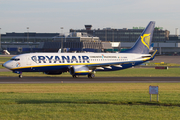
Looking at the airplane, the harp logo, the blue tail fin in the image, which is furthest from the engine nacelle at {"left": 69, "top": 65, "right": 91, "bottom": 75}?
the harp logo

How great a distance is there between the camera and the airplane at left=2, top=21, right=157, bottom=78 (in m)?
49.5

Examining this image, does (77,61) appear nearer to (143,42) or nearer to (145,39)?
(143,42)

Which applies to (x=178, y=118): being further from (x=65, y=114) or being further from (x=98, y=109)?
(x=65, y=114)

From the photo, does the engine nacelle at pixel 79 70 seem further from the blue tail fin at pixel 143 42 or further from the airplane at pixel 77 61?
the blue tail fin at pixel 143 42

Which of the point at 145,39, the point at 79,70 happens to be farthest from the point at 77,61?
the point at 145,39

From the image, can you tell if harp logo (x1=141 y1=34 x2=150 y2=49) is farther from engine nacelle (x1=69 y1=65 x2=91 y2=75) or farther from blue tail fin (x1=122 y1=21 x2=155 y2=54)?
engine nacelle (x1=69 y1=65 x2=91 y2=75)

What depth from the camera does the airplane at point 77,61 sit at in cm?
4953

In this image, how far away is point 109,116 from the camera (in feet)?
58.0

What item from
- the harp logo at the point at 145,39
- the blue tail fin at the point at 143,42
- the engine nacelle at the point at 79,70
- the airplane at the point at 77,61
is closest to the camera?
the airplane at the point at 77,61

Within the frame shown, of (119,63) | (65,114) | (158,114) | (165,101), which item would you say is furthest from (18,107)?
(119,63)

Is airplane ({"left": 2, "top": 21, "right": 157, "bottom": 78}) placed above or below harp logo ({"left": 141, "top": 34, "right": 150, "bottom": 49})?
below

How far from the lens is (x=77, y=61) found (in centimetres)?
5266

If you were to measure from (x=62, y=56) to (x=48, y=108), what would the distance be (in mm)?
32313

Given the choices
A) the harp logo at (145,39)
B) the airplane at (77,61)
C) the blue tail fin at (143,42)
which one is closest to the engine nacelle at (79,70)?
the airplane at (77,61)
